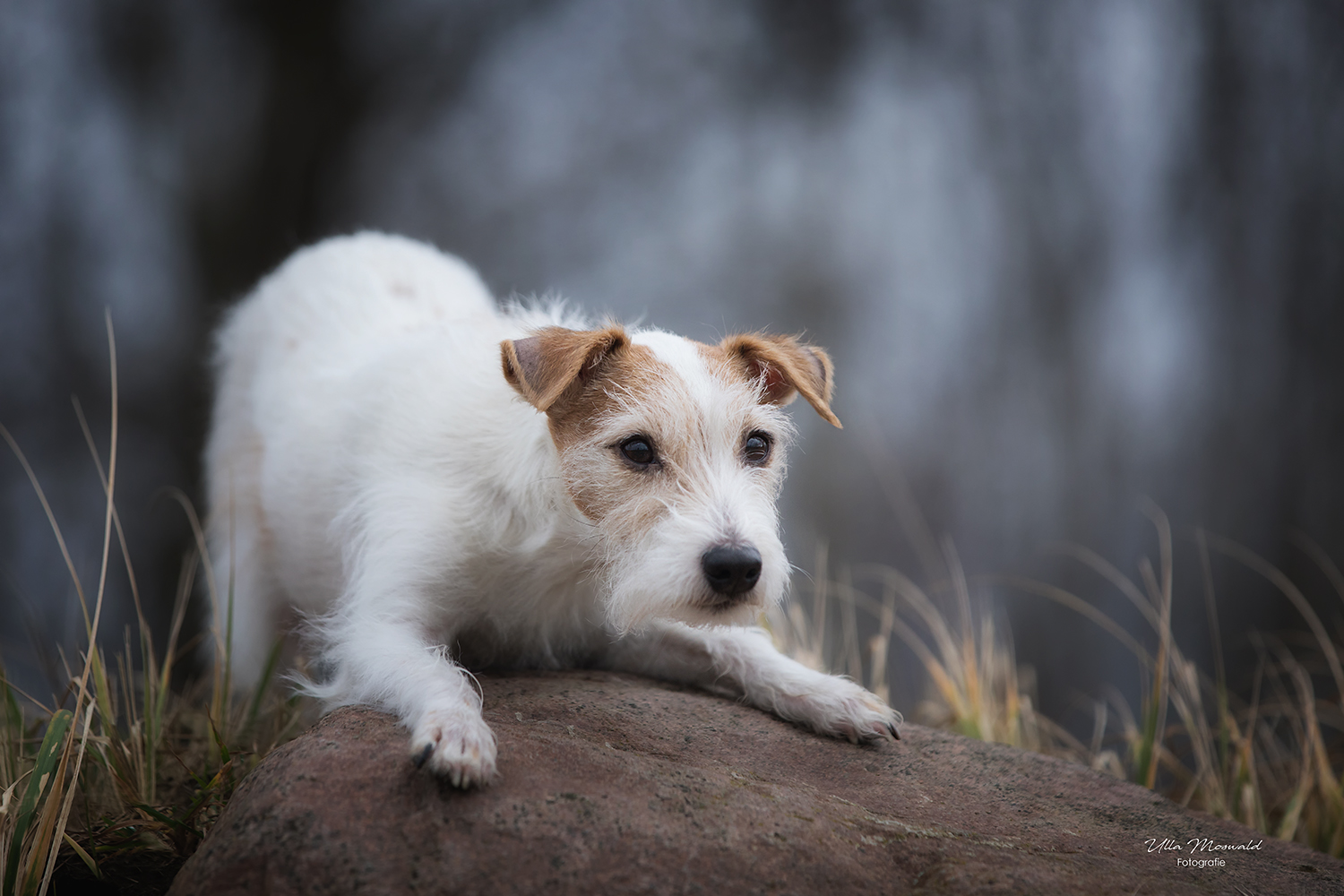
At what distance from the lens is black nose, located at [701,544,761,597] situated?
2266 mm

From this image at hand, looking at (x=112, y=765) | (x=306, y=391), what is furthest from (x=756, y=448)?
(x=112, y=765)

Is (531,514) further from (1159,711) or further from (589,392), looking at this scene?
(1159,711)

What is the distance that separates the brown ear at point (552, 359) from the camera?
8.27 feet

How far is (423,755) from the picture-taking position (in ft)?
6.35

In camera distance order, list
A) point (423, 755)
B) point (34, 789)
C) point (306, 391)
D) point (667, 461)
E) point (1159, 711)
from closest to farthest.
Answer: point (423, 755), point (34, 789), point (667, 461), point (306, 391), point (1159, 711)

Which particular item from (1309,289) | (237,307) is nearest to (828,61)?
Result: (1309,289)

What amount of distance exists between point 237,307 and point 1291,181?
873 cm

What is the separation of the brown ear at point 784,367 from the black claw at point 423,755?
1.60 metres

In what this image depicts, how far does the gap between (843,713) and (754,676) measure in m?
0.35

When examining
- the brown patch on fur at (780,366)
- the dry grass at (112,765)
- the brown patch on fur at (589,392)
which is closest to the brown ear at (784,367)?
the brown patch on fur at (780,366)

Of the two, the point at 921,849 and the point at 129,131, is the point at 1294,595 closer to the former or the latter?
the point at 921,849

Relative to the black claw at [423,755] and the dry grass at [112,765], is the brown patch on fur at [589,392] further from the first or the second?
the dry grass at [112,765]

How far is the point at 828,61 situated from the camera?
7.41 meters

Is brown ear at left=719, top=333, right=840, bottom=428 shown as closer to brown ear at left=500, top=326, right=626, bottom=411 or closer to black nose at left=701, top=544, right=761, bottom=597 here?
brown ear at left=500, top=326, right=626, bottom=411
